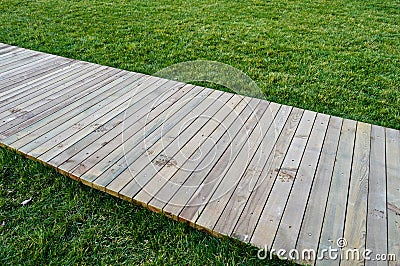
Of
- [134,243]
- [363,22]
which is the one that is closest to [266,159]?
[134,243]

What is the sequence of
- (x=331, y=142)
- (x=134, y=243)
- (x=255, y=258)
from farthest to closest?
(x=331, y=142)
(x=134, y=243)
(x=255, y=258)

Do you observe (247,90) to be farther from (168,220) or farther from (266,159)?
(168,220)

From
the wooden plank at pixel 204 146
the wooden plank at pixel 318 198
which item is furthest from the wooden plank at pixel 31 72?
the wooden plank at pixel 318 198

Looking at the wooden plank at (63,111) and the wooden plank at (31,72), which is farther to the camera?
the wooden plank at (31,72)

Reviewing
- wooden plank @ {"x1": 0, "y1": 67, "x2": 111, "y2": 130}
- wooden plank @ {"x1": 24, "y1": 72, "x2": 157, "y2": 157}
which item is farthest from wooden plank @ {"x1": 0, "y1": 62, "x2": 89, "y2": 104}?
wooden plank @ {"x1": 24, "y1": 72, "x2": 157, "y2": 157}

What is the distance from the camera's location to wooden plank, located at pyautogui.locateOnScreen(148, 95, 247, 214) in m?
1.88

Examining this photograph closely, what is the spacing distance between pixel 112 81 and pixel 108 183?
4.91 feet

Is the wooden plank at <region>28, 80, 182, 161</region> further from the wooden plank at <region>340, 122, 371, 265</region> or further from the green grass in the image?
the wooden plank at <region>340, 122, 371, 265</region>

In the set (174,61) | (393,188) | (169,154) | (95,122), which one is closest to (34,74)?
(95,122)

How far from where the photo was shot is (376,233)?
5.49ft

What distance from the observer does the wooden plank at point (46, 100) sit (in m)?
2.68

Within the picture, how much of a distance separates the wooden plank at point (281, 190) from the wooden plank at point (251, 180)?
0.31ft

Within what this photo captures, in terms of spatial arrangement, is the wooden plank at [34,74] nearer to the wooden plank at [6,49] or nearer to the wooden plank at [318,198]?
the wooden plank at [6,49]

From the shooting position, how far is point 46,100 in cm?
289
